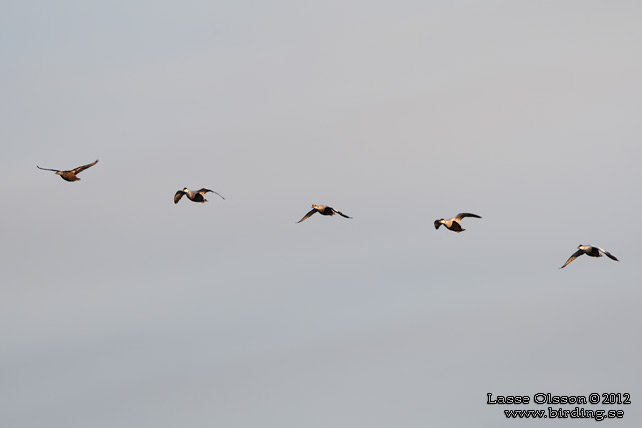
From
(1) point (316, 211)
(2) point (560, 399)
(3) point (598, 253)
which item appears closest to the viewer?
(3) point (598, 253)

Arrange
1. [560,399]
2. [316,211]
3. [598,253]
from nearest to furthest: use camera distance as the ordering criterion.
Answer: [598,253] → [316,211] → [560,399]

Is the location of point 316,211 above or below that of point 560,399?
above

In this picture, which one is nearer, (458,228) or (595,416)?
(458,228)

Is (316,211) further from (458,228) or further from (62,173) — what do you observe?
(62,173)

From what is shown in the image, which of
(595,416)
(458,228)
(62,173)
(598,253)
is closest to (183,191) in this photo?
(62,173)

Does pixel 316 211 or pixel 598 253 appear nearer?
pixel 598 253

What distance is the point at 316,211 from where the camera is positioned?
6925 cm

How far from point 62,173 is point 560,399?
138 ft

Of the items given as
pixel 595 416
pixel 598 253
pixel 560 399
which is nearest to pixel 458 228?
pixel 598 253

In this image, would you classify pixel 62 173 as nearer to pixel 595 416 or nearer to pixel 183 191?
pixel 183 191

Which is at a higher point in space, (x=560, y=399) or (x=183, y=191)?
(x=183, y=191)

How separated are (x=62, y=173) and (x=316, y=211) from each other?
16335mm

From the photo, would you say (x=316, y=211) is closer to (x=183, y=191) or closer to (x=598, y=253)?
(x=183, y=191)

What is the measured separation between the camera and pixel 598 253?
62906 millimetres
